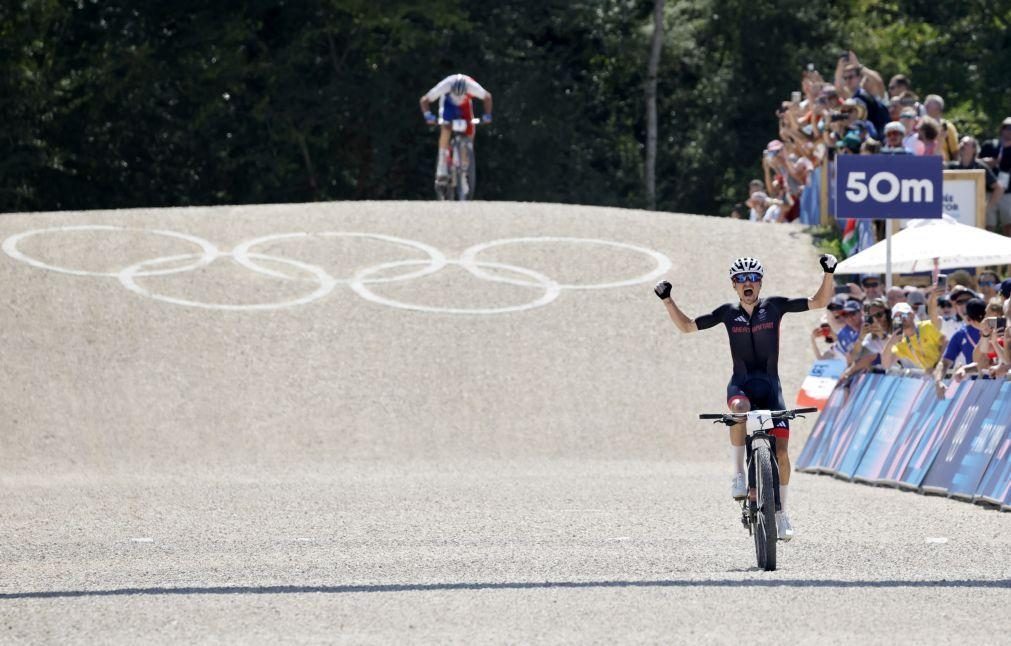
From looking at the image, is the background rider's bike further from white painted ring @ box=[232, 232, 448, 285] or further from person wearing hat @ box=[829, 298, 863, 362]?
person wearing hat @ box=[829, 298, 863, 362]

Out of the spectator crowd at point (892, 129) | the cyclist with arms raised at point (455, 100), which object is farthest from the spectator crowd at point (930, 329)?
the cyclist with arms raised at point (455, 100)

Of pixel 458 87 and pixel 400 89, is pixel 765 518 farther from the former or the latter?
pixel 400 89

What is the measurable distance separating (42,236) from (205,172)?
2154 centimetres

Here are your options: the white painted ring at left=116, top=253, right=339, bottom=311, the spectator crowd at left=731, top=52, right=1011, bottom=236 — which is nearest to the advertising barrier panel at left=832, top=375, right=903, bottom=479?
the spectator crowd at left=731, top=52, right=1011, bottom=236

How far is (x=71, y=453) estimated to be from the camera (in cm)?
2036

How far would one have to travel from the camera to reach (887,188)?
63.8ft

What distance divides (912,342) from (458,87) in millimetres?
11647

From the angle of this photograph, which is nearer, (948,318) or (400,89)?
(948,318)

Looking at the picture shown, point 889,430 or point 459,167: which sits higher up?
point 459,167

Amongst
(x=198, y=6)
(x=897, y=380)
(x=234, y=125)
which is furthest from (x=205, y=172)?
(x=897, y=380)

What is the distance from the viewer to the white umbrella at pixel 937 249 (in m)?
19.4

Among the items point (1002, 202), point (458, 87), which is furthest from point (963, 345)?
point (458, 87)

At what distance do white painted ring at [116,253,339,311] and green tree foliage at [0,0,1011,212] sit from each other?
66.2 ft

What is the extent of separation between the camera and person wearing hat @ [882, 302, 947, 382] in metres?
16.8
